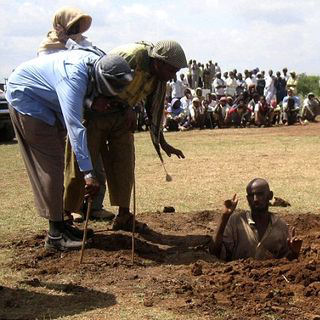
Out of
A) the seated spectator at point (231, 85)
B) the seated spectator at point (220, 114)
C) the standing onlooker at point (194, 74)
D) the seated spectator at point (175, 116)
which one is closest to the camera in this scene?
the seated spectator at point (175, 116)

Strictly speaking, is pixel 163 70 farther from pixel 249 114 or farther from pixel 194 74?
pixel 194 74

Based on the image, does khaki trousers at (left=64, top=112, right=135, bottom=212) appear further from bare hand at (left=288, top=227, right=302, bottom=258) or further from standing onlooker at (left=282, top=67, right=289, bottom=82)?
standing onlooker at (left=282, top=67, right=289, bottom=82)

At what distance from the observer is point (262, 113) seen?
78.3 feet

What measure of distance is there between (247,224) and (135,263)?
96 centimetres

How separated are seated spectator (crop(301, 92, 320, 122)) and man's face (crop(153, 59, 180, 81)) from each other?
1968 centimetres

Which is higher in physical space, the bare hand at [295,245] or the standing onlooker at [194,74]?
the standing onlooker at [194,74]

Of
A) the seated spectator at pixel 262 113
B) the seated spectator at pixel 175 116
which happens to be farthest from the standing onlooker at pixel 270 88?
the seated spectator at pixel 175 116

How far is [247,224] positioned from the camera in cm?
569

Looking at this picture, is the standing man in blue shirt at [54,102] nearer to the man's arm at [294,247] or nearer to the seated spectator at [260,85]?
the man's arm at [294,247]

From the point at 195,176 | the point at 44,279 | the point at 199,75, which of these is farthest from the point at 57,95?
the point at 199,75

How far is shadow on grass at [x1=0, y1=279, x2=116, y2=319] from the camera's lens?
4.37 meters

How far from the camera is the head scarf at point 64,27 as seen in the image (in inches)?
275

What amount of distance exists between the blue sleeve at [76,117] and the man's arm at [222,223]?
3.57ft

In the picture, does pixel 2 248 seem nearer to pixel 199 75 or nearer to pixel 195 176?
pixel 195 176
